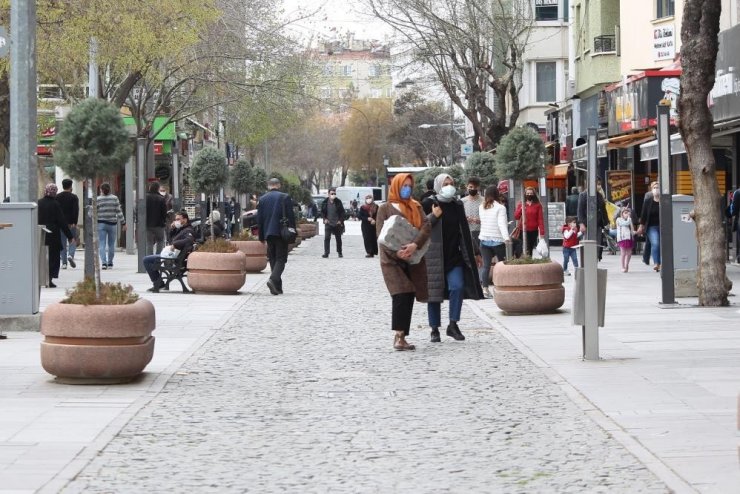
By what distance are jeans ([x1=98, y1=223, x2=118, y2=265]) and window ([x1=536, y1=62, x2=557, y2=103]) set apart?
35.9 m

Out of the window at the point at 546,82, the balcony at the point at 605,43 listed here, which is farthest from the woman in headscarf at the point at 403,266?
the window at the point at 546,82

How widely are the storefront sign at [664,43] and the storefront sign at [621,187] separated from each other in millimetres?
3014

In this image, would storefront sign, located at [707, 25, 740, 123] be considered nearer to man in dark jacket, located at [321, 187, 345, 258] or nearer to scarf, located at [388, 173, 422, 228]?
man in dark jacket, located at [321, 187, 345, 258]

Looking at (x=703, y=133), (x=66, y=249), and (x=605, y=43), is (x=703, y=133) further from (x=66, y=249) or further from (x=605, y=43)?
(x=605, y=43)

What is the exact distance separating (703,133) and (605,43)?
2861cm

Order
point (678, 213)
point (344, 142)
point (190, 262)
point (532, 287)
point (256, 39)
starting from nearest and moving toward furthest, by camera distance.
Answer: point (532, 287) → point (678, 213) → point (190, 262) → point (256, 39) → point (344, 142)

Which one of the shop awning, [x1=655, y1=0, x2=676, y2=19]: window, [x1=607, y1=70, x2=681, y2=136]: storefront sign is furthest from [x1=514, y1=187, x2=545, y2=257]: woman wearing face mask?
[x1=655, y1=0, x2=676, y2=19]: window

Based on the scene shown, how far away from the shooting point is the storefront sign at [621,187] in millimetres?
39969

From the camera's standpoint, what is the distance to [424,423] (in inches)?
400

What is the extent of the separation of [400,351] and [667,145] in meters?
5.96

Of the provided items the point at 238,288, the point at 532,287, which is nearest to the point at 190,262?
the point at 238,288

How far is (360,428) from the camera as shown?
32.6 feet

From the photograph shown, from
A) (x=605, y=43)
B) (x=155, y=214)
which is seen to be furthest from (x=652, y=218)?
(x=605, y=43)

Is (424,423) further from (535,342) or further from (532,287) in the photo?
(532,287)
